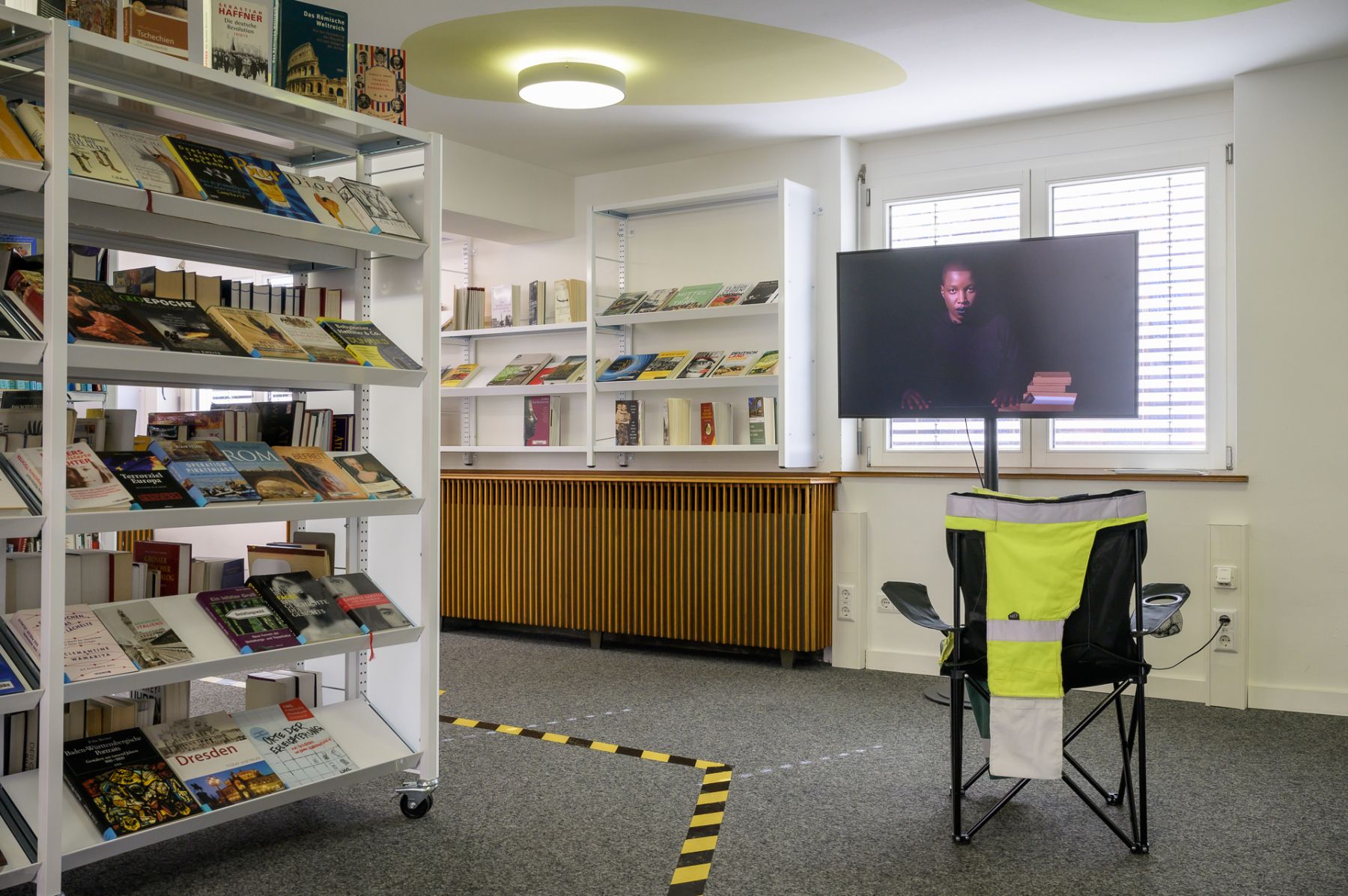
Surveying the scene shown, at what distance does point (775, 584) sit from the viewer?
5246mm

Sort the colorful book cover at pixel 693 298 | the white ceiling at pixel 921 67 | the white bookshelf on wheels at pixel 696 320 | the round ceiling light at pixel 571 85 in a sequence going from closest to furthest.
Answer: the white ceiling at pixel 921 67 < the round ceiling light at pixel 571 85 < the white bookshelf on wheels at pixel 696 320 < the colorful book cover at pixel 693 298

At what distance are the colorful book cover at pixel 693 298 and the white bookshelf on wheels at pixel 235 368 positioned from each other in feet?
8.27

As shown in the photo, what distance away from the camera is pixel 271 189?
109 inches

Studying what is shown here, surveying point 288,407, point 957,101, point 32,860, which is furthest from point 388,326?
point 957,101

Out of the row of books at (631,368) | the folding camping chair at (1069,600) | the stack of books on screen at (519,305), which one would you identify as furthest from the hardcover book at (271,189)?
the stack of books on screen at (519,305)

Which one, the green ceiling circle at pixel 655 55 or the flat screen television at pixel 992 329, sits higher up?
the green ceiling circle at pixel 655 55

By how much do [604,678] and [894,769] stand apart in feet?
5.78

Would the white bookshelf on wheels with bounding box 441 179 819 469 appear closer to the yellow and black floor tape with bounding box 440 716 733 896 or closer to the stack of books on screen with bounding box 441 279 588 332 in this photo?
the stack of books on screen with bounding box 441 279 588 332

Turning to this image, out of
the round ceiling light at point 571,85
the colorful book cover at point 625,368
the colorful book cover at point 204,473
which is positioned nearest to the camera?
the colorful book cover at point 204,473

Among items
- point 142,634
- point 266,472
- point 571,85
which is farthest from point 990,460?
point 142,634

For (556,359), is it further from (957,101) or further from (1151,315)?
(1151,315)

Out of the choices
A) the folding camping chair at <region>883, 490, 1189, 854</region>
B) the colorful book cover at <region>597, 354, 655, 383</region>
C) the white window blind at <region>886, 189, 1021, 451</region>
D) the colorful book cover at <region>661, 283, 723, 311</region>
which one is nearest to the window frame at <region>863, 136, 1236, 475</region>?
the white window blind at <region>886, 189, 1021, 451</region>

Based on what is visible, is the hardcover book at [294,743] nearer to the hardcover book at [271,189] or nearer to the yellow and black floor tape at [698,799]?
the yellow and black floor tape at [698,799]

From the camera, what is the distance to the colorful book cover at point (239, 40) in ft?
8.76
